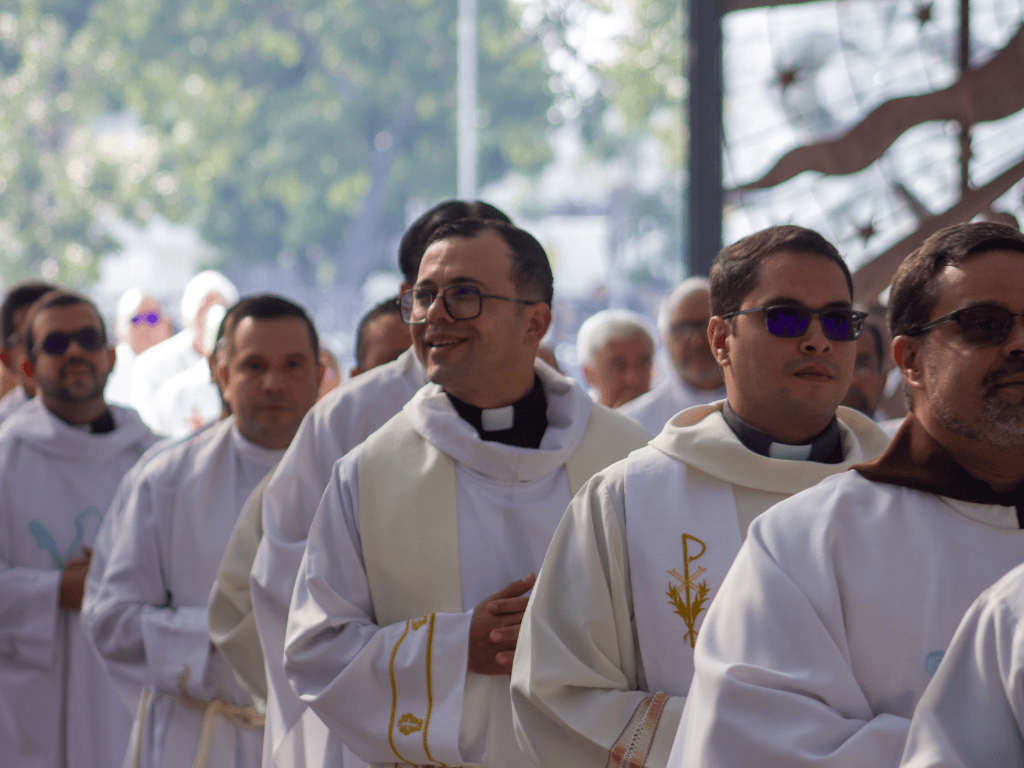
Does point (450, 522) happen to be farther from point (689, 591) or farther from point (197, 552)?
point (197, 552)

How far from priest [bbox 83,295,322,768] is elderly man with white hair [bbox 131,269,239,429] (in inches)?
182

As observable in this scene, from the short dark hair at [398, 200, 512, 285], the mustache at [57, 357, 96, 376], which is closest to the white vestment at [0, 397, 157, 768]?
the mustache at [57, 357, 96, 376]

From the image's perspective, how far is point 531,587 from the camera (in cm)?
273

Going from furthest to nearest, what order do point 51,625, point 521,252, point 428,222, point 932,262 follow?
point 51,625 < point 428,222 < point 521,252 < point 932,262

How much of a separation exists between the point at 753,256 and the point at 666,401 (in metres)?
3.37

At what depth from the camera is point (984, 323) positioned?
2.00 meters

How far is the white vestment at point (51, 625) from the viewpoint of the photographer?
4688 mm

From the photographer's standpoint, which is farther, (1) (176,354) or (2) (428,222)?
(1) (176,354)

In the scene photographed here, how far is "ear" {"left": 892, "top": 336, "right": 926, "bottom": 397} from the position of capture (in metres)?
2.08

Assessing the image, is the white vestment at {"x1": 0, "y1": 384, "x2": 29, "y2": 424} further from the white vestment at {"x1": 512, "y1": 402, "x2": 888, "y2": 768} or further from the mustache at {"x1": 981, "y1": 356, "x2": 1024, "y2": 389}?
the mustache at {"x1": 981, "y1": 356, "x2": 1024, "y2": 389}

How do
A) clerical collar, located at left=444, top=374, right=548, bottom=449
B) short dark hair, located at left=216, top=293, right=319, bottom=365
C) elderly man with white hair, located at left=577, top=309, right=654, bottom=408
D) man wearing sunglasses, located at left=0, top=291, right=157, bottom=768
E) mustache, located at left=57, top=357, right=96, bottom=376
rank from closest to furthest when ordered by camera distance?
1. clerical collar, located at left=444, top=374, right=548, bottom=449
2. short dark hair, located at left=216, top=293, right=319, bottom=365
3. man wearing sunglasses, located at left=0, top=291, right=157, bottom=768
4. mustache, located at left=57, top=357, right=96, bottom=376
5. elderly man with white hair, located at left=577, top=309, right=654, bottom=408

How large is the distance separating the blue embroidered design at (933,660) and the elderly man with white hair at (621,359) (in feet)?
14.8

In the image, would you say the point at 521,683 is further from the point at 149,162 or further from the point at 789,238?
the point at 149,162

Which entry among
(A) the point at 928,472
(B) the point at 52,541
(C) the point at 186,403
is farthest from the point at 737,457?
(C) the point at 186,403
